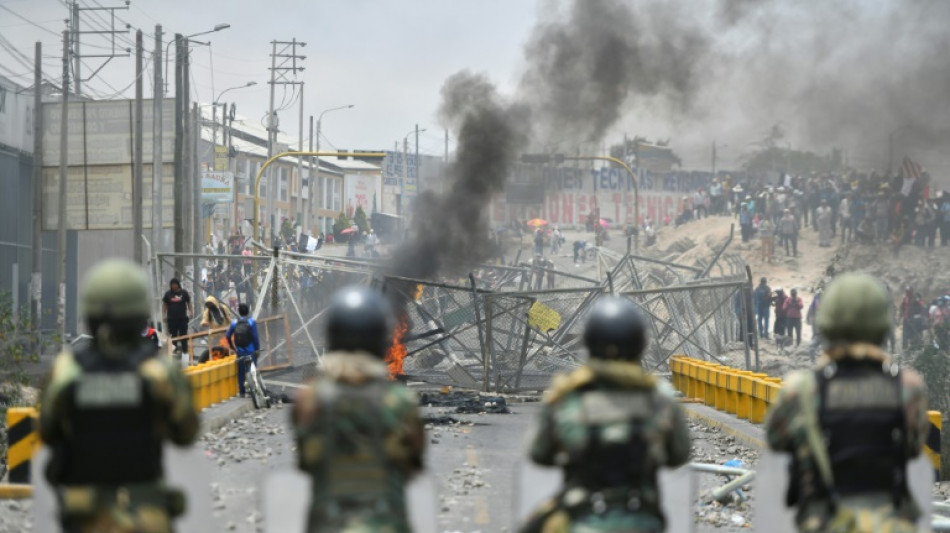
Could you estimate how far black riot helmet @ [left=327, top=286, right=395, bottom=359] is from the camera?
463 centimetres

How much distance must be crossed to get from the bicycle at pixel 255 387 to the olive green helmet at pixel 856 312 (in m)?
14.4

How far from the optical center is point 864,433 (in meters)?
4.79

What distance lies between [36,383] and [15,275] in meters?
15.8

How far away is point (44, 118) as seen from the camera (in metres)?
41.5

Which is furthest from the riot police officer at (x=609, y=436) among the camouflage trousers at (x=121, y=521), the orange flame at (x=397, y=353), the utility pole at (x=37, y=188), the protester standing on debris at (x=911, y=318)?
the utility pole at (x=37, y=188)

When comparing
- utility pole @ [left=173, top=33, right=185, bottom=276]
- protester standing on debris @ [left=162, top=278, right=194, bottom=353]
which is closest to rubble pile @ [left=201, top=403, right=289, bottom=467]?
protester standing on debris @ [left=162, top=278, right=194, bottom=353]

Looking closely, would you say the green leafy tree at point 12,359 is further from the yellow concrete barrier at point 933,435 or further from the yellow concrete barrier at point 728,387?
the yellow concrete barrier at point 933,435


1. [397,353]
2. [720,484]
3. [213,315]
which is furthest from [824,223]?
[720,484]

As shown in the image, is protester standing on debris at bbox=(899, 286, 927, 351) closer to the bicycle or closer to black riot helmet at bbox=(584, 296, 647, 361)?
the bicycle

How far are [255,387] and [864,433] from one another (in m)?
14.6

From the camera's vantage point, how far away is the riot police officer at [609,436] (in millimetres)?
4652

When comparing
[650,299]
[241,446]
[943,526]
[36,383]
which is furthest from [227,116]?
[943,526]

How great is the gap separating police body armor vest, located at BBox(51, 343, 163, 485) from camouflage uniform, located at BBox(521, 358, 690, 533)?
4.16 feet

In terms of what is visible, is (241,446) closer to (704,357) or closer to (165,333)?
(165,333)
